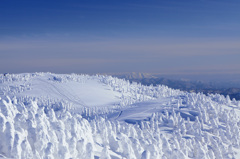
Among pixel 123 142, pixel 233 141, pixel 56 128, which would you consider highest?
pixel 56 128

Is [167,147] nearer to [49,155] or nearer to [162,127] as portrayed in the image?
[49,155]

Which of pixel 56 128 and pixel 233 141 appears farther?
pixel 233 141

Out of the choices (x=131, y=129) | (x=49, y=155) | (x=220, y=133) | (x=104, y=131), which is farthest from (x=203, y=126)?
(x=49, y=155)

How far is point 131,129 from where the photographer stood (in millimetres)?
64625

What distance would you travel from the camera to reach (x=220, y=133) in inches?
3994

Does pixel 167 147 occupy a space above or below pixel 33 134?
below

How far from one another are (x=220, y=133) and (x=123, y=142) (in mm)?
68992

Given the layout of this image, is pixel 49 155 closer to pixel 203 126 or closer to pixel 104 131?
pixel 104 131

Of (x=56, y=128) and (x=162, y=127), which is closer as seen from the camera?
(x=56, y=128)

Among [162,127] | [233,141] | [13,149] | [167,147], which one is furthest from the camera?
[162,127]

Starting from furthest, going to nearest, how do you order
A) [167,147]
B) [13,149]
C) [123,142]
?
[167,147], [123,142], [13,149]

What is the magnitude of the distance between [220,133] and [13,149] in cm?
9118

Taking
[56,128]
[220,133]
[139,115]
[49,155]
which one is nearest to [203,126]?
[220,133]

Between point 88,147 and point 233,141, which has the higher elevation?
point 88,147
